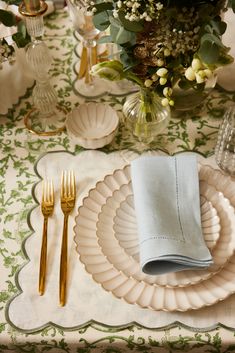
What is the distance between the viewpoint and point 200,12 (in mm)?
763

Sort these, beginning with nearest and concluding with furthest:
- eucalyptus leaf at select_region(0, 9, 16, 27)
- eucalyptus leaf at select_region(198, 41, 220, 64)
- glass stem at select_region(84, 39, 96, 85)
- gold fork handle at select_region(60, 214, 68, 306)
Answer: eucalyptus leaf at select_region(198, 41, 220, 64)
gold fork handle at select_region(60, 214, 68, 306)
eucalyptus leaf at select_region(0, 9, 16, 27)
glass stem at select_region(84, 39, 96, 85)

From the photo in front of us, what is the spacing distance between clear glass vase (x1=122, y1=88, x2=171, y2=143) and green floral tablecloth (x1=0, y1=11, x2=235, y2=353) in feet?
0.11

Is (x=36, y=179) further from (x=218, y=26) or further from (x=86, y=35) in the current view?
(x=218, y=26)

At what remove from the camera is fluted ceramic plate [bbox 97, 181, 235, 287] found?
79cm

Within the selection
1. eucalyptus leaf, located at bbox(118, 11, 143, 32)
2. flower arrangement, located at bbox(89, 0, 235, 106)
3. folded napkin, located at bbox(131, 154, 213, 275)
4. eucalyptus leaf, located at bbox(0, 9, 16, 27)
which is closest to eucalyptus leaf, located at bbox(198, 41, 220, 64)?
flower arrangement, located at bbox(89, 0, 235, 106)

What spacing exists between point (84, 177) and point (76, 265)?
0.67 feet

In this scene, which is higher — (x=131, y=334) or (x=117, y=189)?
(x=117, y=189)

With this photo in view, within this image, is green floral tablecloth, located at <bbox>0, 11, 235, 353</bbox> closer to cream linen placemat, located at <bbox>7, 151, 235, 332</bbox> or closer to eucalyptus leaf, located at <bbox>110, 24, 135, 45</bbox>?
cream linen placemat, located at <bbox>7, 151, 235, 332</bbox>

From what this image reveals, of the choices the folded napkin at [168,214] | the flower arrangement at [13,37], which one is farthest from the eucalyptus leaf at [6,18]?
the folded napkin at [168,214]

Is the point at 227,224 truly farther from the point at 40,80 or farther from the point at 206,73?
the point at 40,80

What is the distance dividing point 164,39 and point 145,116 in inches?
8.8

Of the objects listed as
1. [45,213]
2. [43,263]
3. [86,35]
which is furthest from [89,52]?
[43,263]

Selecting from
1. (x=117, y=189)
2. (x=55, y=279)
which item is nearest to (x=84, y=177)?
(x=117, y=189)

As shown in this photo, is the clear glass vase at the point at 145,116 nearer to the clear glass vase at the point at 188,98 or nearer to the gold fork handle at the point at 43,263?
the clear glass vase at the point at 188,98
